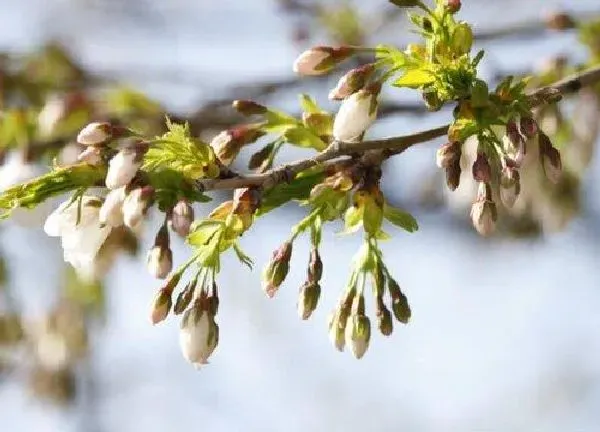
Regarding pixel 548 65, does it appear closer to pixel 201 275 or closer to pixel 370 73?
pixel 370 73

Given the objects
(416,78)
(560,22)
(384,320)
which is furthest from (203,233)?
(560,22)

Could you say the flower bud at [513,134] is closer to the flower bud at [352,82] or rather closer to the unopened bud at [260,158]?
the flower bud at [352,82]

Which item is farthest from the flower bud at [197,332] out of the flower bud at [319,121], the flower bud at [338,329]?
the flower bud at [319,121]

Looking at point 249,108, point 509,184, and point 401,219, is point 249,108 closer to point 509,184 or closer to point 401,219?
point 401,219

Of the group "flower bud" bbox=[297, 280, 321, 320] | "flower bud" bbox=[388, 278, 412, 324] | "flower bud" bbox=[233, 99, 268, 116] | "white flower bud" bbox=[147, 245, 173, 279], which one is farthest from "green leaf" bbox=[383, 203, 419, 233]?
"white flower bud" bbox=[147, 245, 173, 279]

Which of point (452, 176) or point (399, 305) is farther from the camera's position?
point (399, 305)

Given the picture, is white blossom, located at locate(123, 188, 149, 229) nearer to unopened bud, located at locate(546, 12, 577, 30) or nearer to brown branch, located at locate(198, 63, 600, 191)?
brown branch, located at locate(198, 63, 600, 191)

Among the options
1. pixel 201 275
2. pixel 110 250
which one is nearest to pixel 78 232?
pixel 201 275

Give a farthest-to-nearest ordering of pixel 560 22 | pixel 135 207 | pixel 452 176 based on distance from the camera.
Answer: pixel 560 22
pixel 452 176
pixel 135 207
